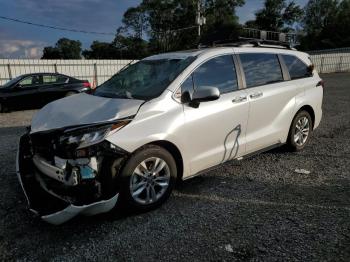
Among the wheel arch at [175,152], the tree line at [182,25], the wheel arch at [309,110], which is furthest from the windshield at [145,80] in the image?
the tree line at [182,25]

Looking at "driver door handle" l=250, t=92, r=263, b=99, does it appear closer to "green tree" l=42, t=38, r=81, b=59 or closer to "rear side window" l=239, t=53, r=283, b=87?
"rear side window" l=239, t=53, r=283, b=87

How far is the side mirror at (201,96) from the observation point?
152 inches

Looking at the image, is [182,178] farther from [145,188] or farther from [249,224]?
[249,224]

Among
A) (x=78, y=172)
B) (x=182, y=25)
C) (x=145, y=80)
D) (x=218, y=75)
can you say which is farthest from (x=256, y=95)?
(x=182, y=25)

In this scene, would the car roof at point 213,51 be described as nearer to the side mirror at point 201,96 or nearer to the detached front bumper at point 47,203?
the side mirror at point 201,96

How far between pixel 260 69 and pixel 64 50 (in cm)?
7552

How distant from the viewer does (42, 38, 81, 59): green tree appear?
72.7m

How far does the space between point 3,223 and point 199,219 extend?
204cm

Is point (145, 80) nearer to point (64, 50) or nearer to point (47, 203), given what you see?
point (47, 203)

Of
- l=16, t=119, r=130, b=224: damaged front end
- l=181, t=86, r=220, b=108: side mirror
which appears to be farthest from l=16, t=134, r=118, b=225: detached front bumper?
l=181, t=86, r=220, b=108: side mirror

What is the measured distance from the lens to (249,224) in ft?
11.5

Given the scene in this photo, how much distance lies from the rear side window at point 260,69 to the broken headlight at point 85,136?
2.28 m

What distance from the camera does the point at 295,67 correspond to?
5758mm

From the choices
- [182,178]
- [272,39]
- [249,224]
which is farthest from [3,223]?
[272,39]
